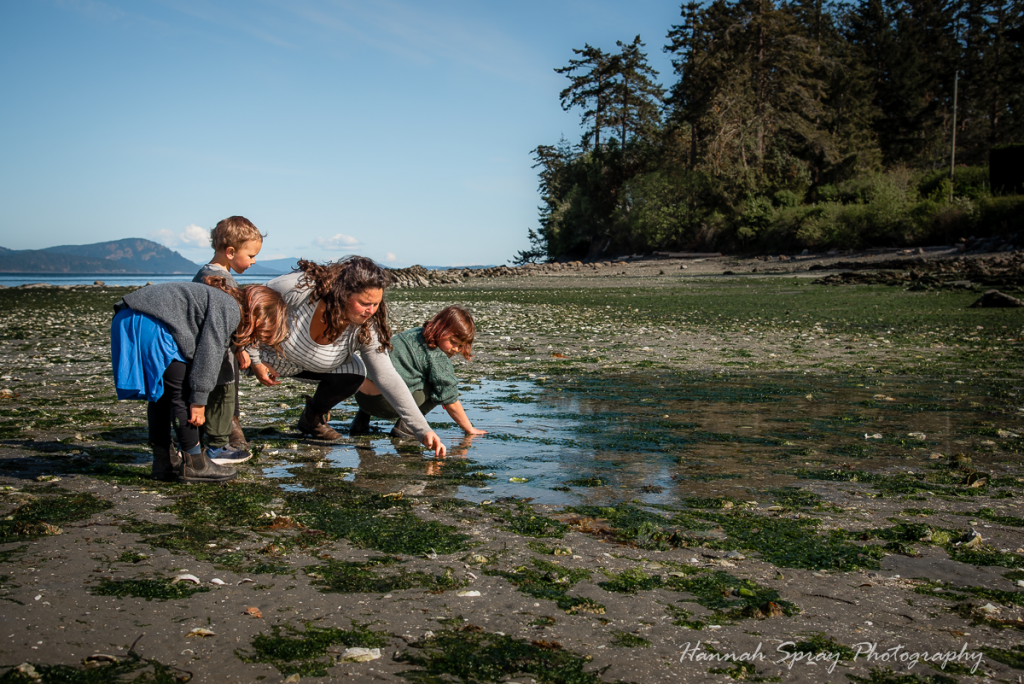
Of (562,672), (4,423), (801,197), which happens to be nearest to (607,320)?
(4,423)

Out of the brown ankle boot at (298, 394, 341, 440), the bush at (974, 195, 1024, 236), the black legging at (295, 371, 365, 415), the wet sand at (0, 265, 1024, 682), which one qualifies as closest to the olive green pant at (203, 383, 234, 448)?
the wet sand at (0, 265, 1024, 682)

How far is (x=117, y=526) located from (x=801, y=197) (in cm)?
5268

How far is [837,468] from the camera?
203 inches

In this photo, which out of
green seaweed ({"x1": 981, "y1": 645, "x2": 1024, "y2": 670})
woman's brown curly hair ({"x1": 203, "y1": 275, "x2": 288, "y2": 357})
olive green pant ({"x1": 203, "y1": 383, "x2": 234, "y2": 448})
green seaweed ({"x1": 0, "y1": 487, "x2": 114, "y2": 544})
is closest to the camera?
green seaweed ({"x1": 981, "y1": 645, "x2": 1024, "y2": 670})

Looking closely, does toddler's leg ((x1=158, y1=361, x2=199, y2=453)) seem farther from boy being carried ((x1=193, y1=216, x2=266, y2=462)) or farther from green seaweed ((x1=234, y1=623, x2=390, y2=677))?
green seaweed ((x1=234, y1=623, x2=390, y2=677))

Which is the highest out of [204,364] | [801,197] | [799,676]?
[801,197]

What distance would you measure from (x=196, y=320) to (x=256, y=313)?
43cm

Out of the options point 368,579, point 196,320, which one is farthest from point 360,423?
point 368,579

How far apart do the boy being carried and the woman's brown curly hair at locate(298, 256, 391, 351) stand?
39cm

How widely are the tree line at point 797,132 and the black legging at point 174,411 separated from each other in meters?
35.7

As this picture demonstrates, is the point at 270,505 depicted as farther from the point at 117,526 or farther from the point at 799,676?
the point at 799,676

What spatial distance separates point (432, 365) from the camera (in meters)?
6.11

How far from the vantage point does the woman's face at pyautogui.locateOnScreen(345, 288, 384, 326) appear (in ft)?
16.7

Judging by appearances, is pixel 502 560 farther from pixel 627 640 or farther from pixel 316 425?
pixel 316 425
